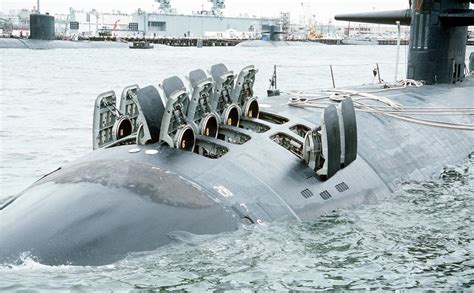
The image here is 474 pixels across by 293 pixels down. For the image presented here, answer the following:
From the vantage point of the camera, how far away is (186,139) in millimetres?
8742

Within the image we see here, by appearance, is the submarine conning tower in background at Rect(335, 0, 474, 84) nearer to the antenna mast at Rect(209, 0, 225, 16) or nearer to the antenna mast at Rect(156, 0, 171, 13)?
the antenna mast at Rect(156, 0, 171, 13)

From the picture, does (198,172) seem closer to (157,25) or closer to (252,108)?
(252,108)

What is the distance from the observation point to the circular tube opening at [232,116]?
9805 mm

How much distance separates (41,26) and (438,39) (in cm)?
6395

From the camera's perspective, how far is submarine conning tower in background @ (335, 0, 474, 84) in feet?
51.5

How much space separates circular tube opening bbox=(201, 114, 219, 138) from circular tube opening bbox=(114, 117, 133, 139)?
4.32 feet

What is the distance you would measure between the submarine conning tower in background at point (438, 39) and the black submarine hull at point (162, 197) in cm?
637

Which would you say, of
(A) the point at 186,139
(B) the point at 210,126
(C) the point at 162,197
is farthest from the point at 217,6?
(C) the point at 162,197

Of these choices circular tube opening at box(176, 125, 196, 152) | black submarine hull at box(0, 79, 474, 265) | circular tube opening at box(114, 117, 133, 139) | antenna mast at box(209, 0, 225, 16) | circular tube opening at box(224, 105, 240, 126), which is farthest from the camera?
antenna mast at box(209, 0, 225, 16)

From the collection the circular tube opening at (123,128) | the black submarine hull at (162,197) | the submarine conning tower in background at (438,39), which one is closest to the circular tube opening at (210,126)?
the black submarine hull at (162,197)

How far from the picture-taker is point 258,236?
25.6ft

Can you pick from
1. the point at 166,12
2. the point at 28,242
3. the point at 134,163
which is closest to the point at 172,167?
the point at 134,163

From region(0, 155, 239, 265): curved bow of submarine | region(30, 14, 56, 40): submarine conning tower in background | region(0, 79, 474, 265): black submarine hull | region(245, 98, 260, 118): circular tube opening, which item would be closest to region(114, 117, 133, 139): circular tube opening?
region(0, 79, 474, 265): black submarine hull

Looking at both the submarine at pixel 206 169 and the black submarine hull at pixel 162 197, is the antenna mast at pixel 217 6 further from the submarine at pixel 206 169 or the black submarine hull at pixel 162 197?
the black submarine hull at pixel 162 197
